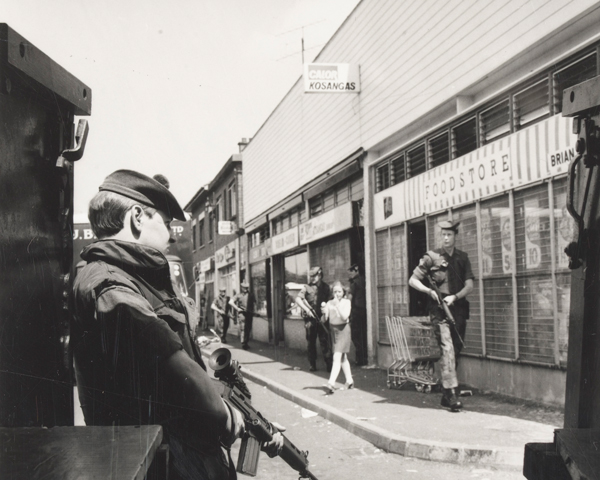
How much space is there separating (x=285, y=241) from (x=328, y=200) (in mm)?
4539

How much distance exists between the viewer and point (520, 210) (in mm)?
8945

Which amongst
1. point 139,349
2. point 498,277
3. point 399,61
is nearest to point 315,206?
point 399,61

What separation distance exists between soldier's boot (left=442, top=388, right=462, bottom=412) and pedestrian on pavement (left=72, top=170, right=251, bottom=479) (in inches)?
247

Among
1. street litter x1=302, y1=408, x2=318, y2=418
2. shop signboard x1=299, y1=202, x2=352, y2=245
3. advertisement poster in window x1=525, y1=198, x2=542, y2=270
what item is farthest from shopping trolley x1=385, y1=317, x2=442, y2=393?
shop signboard x1=299, y1=202, x2=352, y2=245

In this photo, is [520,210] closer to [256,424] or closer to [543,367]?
[543,367]

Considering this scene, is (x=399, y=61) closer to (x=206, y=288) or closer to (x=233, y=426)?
(x=233, y=426)

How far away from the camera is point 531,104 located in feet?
29.0

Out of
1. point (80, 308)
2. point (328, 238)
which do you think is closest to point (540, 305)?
point (80, 308)

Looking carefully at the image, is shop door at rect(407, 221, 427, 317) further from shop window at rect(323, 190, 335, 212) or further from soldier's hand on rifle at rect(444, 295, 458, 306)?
shop window at rect(323, 190, 335, 212)

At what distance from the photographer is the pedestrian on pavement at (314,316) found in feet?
45.1

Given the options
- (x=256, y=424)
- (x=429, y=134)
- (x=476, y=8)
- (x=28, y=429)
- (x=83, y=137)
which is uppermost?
(x=476, y=8)

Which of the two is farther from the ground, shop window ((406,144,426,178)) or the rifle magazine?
shop window ((406,144,426,178))

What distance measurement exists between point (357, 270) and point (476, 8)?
609 centimetres

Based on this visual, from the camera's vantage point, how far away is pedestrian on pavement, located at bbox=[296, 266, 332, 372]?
1374 cm
